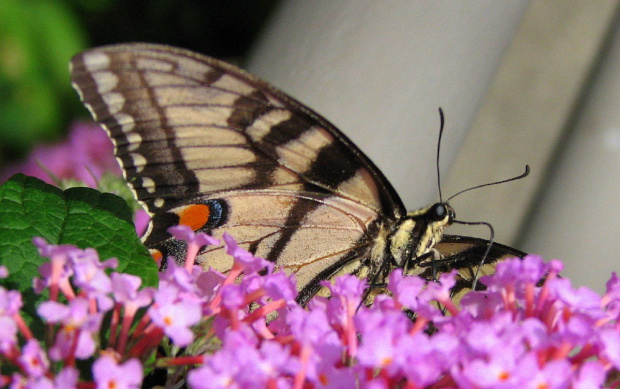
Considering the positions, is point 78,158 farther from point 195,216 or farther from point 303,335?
point 303,335

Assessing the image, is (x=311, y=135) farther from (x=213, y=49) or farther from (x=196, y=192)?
(x=213, y=49)

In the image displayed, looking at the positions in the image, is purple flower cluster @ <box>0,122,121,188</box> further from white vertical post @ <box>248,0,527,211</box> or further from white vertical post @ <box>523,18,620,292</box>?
white vertical post @ <box>523,18,620,292</box>

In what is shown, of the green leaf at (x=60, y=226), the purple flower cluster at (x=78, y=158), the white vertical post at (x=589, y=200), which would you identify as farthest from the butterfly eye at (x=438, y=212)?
the purple flower cluster at (x=78, y=158)

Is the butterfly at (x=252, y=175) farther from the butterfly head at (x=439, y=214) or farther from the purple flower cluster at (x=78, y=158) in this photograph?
the purple flower cluster at (x=78, y=158)

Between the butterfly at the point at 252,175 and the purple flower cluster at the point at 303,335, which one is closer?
the purple flower cluster at the point at 303,335

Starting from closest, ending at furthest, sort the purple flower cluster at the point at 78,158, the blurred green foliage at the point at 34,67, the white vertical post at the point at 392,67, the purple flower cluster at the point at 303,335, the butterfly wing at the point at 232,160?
the purple flower cluster at the point at 303,335 < the butterfly wing at the point at 232,160 < the white vertical post at the point at 392,67 < the purple flower cluster at the point at 78,158 < the blurred green foliage at the point at 34,67

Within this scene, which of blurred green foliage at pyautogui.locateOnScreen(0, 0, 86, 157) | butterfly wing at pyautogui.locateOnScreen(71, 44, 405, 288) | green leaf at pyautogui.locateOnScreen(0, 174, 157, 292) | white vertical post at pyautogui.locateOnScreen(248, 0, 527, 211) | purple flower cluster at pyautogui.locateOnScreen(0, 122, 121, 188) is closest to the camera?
green leaf at pyautogui.locateOnScreen(0, 174, 157, 292)

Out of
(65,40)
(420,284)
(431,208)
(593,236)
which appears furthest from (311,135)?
(65,40)

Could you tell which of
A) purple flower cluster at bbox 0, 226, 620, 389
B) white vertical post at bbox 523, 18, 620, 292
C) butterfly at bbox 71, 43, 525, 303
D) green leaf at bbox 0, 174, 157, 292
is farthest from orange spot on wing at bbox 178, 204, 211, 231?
white vertical post at bbox 523, 18, 620, 292
